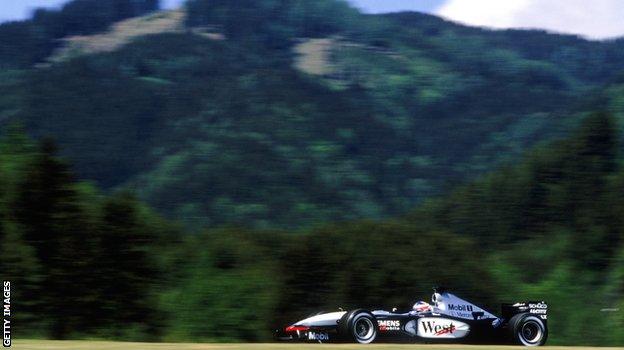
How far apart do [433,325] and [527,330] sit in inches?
64.2

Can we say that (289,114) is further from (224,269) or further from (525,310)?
(525,310)

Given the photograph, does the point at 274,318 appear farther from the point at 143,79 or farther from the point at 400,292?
the point at 143,79

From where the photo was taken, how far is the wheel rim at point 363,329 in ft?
55.0

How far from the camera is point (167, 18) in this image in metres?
200

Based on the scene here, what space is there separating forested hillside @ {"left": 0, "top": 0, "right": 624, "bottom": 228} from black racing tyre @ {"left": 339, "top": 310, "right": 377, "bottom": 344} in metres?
81.0

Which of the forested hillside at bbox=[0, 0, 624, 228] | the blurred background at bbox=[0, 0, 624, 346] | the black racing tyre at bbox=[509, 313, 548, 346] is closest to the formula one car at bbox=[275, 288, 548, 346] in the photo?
the black racing tyre at bbox=[509, 313, 548, 346]

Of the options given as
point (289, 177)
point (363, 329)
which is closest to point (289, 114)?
point (289, 177)

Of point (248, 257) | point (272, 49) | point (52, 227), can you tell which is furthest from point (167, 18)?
point (52, 227)

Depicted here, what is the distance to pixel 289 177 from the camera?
118 meters

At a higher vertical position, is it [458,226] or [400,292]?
[400,292]

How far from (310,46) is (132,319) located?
6186 inches

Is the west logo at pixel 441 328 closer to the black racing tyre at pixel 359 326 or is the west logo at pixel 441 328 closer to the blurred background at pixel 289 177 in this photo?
the black racing tyre at pixel 359 326

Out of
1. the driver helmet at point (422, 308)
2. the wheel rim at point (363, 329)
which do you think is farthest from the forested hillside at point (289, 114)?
the wheel rim at point (363, 329)

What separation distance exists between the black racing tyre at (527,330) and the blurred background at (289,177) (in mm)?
23140
